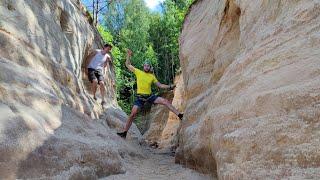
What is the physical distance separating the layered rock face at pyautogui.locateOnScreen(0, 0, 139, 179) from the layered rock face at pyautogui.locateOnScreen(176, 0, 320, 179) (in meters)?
1.81

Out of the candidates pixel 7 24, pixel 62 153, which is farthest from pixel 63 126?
pixel 7 24

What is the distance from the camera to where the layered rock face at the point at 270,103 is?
3.47 metres

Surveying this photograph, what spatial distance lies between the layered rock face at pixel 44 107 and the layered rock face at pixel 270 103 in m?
1.81

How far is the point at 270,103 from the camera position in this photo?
3.93m

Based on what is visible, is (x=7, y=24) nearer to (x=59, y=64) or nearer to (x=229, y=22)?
(x=59, y=64)

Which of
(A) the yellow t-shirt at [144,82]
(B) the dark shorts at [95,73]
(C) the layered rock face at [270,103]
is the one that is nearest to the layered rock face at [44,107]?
(B) the dark shorts at [95,73]

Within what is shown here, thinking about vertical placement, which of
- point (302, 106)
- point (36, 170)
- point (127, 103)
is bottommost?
point (36, 170)

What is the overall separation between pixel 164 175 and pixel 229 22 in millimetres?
2946

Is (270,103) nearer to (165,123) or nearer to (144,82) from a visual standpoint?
(144,82)

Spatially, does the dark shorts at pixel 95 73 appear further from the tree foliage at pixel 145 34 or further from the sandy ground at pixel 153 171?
the tree foliage at pixel 145 34

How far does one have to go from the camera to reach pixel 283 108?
3736 mm

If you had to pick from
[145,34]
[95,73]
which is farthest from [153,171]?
[145,34]

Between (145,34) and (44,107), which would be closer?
(44,107)

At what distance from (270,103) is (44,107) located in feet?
12.1
